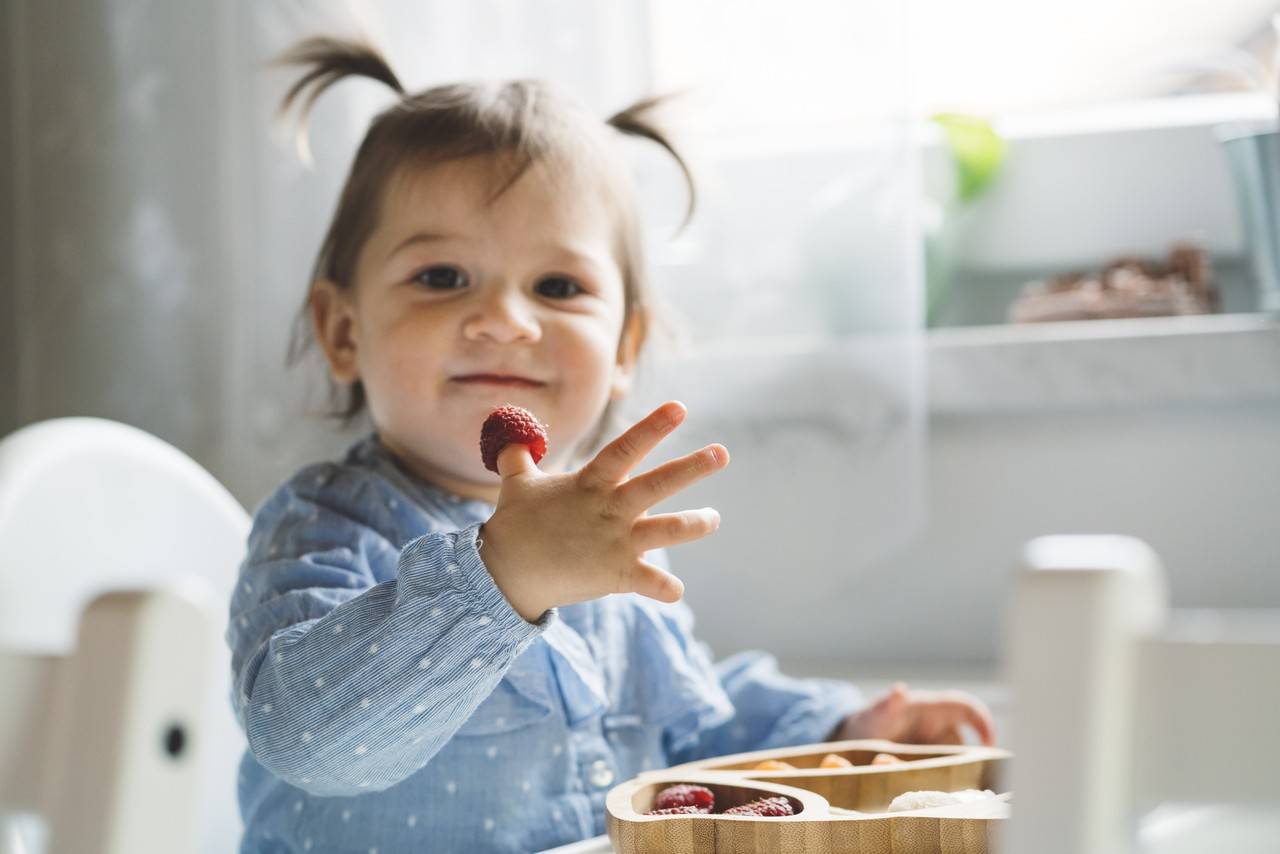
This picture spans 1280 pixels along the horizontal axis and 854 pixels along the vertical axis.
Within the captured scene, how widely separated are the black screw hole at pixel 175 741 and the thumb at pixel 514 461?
269 millimetres

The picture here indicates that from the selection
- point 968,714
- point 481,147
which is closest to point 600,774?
point 968,714

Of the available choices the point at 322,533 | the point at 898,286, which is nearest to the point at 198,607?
the point at 322,533

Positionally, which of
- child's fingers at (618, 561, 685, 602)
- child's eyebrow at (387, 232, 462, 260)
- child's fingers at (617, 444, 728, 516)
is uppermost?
child's eyebrow at (387, 232, 462, 260)

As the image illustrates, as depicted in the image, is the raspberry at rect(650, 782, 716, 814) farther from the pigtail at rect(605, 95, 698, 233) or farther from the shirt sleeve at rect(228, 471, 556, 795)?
the pigtail at rect(605, 95, 698, 233)

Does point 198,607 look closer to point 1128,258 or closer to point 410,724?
point 410,724

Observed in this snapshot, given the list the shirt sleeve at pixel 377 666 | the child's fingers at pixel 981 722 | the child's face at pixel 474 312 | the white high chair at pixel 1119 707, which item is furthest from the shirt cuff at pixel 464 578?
the child's fingers at pixel 981 722

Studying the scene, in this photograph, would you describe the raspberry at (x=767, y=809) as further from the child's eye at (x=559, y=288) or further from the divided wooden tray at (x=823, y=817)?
the child's eye at (x=559, y=288)

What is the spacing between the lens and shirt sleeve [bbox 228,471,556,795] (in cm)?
68

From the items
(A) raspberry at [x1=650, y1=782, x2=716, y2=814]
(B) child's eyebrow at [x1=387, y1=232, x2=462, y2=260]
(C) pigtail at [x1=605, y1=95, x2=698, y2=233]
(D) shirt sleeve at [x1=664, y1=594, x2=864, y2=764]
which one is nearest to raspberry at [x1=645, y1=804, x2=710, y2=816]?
(A) raspberry at [x1=650, y1=782, x2=716, y2=814]

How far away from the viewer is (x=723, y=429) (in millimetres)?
1367

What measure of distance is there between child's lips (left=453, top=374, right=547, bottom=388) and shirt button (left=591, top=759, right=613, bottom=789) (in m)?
0.25

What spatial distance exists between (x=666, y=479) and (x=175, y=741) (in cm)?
26

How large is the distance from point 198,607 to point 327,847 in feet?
1.54

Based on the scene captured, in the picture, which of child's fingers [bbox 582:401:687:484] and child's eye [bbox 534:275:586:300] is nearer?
child's fingers [bbox 582:401:687:484]
